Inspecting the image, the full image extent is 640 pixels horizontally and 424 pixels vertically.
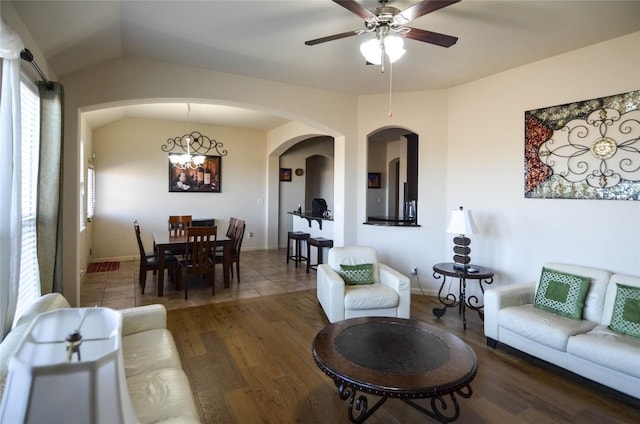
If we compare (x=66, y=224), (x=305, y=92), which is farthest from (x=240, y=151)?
(x=66, y=224)

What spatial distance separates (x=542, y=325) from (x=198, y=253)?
3908mm

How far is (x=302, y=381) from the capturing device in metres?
2.54

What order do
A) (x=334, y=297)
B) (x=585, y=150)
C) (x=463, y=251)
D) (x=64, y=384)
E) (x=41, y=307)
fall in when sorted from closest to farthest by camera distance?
(x=64, y=384) → (x=41, y=307) → (x=585, y=150) → (x=334, y=297) → (x=463, y=251)

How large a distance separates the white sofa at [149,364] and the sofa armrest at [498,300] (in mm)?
2672

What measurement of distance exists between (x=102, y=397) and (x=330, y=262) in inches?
130

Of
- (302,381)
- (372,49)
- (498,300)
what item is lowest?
(302,381)

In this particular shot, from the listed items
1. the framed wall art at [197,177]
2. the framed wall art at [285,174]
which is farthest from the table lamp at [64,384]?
the framed wall art at [285,174]

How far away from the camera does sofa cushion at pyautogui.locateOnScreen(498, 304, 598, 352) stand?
103 inches

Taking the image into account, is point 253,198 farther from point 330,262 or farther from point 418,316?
point 418,316

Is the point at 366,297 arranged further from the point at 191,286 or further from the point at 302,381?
the point at 191,286

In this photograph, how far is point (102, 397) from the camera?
2.28ft

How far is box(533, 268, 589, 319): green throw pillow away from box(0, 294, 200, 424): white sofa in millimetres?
3026

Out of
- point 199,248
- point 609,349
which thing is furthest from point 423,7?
point 199,248

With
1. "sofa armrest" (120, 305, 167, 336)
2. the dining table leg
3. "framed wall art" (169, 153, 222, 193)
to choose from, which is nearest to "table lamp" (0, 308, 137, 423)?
"sofa armrest" (120, 305, 167, 336)
